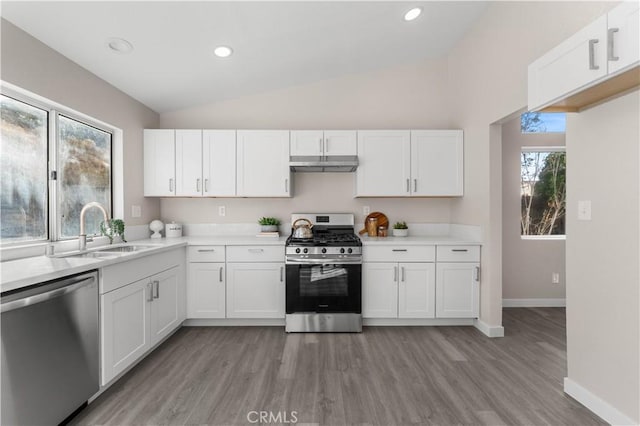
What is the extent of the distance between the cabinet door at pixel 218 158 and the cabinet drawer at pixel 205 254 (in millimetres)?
693

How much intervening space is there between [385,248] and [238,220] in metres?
1.85

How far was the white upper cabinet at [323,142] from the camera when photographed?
340cm

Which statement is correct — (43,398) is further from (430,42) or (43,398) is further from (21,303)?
(430,42)

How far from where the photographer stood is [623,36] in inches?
51.6

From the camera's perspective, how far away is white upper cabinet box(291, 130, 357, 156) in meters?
3.40

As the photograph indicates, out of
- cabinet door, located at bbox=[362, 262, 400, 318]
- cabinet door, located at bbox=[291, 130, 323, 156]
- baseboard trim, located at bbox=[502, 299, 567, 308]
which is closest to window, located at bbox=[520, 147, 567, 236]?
baseboard trim, located at bbox=[502, 299, 567, 308]

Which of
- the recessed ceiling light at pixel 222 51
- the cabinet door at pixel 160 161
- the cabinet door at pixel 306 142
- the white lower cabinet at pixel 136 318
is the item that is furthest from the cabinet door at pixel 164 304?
the recessed ceiling light at pixel 222 51

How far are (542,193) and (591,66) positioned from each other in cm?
293

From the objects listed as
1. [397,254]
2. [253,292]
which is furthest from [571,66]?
[253,292]

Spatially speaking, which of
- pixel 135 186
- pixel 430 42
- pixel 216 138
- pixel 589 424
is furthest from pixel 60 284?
pixel 430 42

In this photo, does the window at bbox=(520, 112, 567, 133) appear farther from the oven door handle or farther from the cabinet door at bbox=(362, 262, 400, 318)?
the oven door handle

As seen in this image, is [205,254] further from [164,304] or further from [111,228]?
[111,228]

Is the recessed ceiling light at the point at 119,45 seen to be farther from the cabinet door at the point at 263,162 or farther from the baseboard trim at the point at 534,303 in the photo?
the baseboard trim at the point at 534,303

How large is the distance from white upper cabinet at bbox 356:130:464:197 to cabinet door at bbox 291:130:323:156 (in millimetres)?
466
